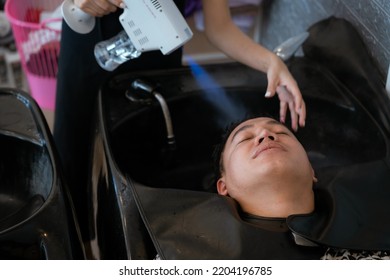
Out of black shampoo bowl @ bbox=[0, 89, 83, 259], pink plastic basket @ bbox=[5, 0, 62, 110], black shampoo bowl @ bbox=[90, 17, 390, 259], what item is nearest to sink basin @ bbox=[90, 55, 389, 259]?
black shampoo bowl @ bbox=[90, 17, 390, 259]

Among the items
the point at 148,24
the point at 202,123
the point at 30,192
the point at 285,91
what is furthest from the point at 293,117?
the point at 30,192

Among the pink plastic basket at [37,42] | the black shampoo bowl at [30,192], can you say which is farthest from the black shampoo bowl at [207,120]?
the pink plastic basket at [37,42]

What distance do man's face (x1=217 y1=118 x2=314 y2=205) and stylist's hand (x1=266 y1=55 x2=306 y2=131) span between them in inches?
2.0

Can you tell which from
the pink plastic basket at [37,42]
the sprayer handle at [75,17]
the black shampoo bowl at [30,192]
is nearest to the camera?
the black shampoo bowl at [30,192]

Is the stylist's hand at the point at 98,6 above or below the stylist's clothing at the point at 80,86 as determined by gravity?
above

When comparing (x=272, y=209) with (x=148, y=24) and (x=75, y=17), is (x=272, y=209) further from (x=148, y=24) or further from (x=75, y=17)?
(x=75, y=17)

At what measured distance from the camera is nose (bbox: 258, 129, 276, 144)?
1.18 m

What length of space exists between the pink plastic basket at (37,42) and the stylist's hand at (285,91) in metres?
0.91

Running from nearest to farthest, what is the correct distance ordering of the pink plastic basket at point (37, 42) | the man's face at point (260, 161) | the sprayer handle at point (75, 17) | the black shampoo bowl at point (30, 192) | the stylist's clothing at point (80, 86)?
1. the black shampoo bowl at point (30, 192)
2. the man's face at point (260, 161)
3. the sprayer handle at point (75, 17)
4. the stylist's clothing at point (80, 86)
5. the pink plastic basket at point (37, 42)

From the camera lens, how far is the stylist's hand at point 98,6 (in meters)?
1.21

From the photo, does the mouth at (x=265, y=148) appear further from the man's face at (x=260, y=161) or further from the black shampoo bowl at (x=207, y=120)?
the black shampoo bowl at (x=207, y=120)

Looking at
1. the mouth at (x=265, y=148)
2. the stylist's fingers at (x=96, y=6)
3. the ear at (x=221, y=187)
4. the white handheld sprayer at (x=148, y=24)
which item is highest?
the stylist's fingers at (x=96, y=6)
